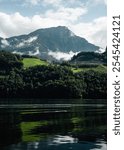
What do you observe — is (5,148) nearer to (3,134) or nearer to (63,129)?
(3,134)

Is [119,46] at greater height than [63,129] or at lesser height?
greater

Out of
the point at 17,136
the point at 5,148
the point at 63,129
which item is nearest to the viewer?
the point at 5,148

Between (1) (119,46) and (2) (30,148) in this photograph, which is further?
(2) (30,148)

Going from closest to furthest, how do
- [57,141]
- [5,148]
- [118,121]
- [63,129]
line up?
[118,121] → [5,148] → [57,141] → [63,129]

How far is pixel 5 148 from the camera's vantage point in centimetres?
5281

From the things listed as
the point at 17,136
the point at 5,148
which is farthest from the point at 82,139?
the point at 5,148

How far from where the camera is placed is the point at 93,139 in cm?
6319

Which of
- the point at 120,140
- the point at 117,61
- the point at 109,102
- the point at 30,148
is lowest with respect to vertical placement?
the point at 30,148

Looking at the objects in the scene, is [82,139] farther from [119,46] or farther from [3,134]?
[119,46]

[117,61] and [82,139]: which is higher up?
[117,61]

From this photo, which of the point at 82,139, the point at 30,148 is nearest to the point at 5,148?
the point at 30,148

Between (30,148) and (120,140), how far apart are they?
976 inches

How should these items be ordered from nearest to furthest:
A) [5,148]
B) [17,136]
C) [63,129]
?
[5,148] → [17,136] → [63,129]

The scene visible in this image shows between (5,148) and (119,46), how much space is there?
27.2 m
